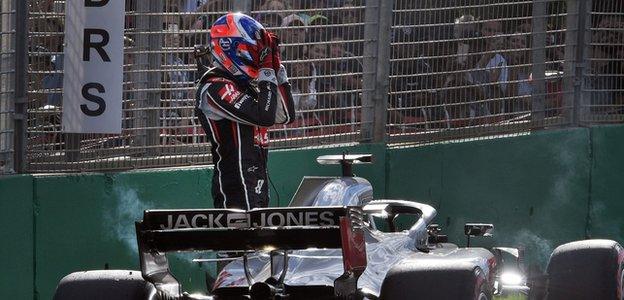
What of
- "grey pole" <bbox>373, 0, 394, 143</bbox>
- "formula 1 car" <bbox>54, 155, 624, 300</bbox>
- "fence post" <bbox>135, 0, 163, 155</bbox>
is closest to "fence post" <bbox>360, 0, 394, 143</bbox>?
"grey pole" <bbox>373, 0, 394, 143</bbox>

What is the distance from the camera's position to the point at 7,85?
8.76m

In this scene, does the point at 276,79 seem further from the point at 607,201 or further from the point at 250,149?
the point at 607,201

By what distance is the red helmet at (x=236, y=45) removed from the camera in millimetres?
8531

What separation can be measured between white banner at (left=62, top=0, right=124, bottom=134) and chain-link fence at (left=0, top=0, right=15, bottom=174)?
1.15 ft

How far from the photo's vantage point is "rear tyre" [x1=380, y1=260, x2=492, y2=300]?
20.7 feet

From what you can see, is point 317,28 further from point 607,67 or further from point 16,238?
point 607,67

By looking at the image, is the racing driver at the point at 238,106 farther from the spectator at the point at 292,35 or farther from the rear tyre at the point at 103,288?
the rear tyre at the point at 103,288

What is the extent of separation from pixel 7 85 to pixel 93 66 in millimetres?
562

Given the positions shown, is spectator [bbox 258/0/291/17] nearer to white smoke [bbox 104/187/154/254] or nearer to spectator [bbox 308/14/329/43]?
spectator [bbox 308/14/329/43]

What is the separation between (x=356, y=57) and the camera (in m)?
10.9

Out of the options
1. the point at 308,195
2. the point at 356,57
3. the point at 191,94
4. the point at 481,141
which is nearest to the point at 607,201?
the point at 481,141

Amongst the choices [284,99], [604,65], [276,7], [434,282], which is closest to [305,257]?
[434,282]

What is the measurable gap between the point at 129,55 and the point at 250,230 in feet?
11.6

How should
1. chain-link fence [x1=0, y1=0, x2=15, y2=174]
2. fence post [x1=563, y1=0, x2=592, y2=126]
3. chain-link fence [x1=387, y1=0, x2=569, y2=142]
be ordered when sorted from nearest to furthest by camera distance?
chain-link fence [x1=0, y1=0, x2=15, y2=174] → chain-link fence [x1=387, y1=0, x2=569, y2=142] → fence post [x1=563, y1=0, x2=592, y2=126]
